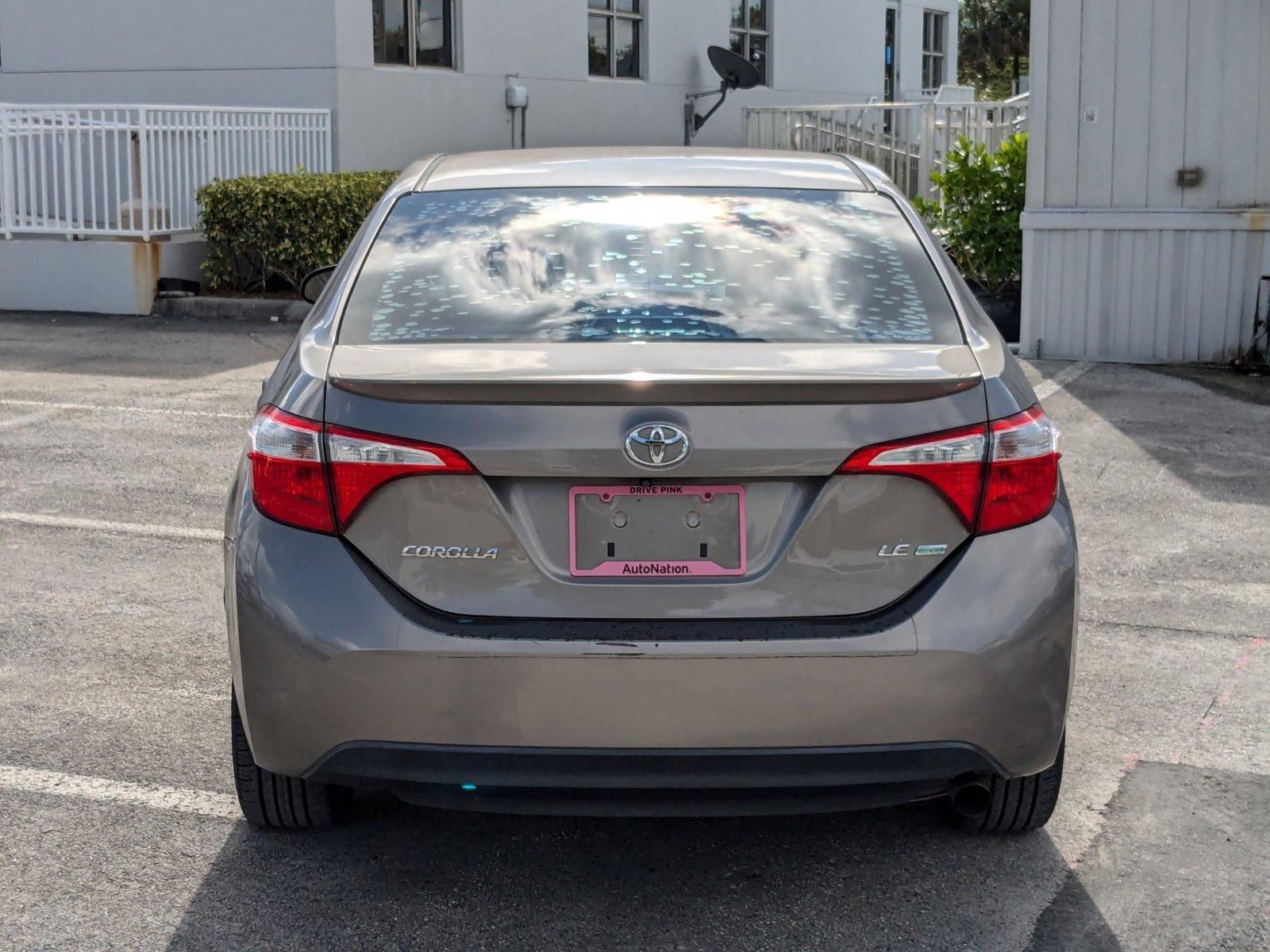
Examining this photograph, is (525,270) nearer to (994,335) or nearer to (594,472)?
(594,472)

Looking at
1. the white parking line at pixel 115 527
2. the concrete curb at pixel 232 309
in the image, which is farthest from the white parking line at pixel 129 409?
the concrete curb at pixel 232 309

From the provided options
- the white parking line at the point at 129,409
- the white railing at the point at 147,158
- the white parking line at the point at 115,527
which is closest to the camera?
the white parking line at the point at 115,527

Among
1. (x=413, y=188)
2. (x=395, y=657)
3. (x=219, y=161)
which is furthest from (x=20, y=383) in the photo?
(x=395, y=657)

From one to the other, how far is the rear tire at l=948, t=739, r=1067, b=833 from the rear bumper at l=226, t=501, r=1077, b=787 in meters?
0.49

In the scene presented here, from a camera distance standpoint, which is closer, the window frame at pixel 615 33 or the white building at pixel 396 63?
the white building at pixel 396 63

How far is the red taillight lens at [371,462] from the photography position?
309 cm

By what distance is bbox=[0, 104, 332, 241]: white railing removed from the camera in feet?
46.2

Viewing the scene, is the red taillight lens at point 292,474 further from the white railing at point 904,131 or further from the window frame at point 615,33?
the window frame at point 615,33

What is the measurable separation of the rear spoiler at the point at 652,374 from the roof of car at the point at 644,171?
85cm

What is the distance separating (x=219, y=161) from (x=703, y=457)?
12724 mm

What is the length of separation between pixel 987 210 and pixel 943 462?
10.3m

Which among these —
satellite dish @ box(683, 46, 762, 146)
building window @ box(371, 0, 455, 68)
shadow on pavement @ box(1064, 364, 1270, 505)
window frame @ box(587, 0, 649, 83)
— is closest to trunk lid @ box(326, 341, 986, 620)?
shadow on pavement @ box(1064, 364, 1270, 505)

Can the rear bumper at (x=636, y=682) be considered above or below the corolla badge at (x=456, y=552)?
below

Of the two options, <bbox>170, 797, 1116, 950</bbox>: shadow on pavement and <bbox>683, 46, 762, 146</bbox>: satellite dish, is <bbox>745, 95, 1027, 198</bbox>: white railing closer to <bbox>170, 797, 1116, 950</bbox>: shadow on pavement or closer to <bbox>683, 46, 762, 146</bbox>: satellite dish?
<bbox>683, 46, 762, 146</bbox>: satellite dish
